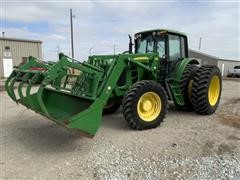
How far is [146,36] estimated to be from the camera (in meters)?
7.67

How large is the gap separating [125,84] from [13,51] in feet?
72.1

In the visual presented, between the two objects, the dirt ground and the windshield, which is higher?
the windshield

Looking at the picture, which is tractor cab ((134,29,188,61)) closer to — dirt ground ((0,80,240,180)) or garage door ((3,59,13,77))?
dirt ground ((0,80,240,180))

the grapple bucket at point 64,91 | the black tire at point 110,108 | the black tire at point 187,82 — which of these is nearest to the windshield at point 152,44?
the black tire at point 187,82

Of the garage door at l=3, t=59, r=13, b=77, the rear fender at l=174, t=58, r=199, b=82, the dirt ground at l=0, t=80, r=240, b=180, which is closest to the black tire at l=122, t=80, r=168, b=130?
the dirt ground at l=0, t=80, r=240, b=180

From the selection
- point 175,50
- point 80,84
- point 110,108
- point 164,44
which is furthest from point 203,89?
point 80,84

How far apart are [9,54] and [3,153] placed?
22.4 m

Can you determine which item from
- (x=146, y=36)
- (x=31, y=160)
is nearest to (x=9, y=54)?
(x=146, y=36)

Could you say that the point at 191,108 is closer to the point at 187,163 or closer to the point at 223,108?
the point at 223,108

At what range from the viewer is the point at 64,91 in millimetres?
6312

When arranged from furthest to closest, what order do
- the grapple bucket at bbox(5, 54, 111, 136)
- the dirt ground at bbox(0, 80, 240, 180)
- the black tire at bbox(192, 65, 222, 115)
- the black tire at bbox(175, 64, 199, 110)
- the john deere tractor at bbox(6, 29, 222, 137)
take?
the black tire at bbox(175, 64, 199, 110) → the black tire at bbox(192, 65, 222, 115) → the john deere tractor at bbox(6, 29, 222, 137) → the grapple bucket at bbox(5, 54, 111, 136) → the dirt ground at bbox(0, 80, 240, 180)

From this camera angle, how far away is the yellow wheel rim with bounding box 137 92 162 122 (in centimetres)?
609

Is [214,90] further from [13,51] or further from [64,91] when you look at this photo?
[13,51]

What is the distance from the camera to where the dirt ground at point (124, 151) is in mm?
4230
